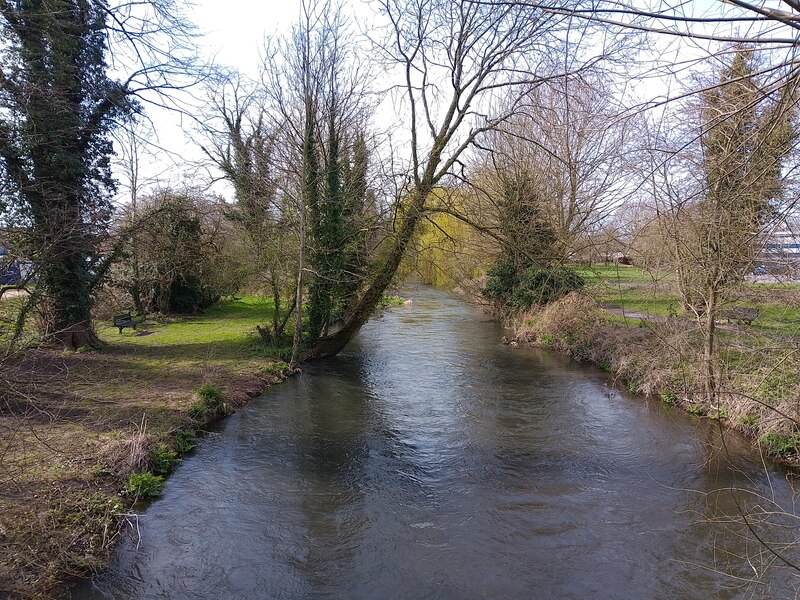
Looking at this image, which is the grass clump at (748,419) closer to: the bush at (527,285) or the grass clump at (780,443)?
the grass clump at (780,443)

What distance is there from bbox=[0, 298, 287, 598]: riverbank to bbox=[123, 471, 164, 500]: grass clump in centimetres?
Result: 2

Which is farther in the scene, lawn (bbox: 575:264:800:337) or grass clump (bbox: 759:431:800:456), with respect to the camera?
lawn (bbox: 575:264:800:337)

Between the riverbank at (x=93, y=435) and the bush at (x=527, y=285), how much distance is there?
9508mm

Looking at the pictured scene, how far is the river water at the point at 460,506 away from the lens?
506cm

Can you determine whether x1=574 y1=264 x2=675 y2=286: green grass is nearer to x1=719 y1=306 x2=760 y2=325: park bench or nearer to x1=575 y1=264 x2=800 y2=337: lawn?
x1=575 y1=264 x2=800 y2=337: lawn

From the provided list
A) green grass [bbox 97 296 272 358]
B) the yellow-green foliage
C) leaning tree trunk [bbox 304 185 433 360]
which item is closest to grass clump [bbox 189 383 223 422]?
green grass [bbox 97 296 272 358]

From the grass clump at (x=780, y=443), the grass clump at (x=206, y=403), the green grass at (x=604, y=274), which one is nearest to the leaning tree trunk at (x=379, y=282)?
the grass clump at (x=206, y=403)

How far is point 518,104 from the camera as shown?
1301 centimetres

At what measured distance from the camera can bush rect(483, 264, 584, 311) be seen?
1681 cm

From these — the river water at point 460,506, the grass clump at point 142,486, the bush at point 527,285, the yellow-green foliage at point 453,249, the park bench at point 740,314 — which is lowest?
the river water at point 460,506

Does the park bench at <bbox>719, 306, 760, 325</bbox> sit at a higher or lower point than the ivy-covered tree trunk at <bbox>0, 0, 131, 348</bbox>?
lower

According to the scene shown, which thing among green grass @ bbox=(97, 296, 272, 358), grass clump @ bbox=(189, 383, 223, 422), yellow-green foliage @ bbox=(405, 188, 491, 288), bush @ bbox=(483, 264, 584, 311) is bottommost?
grass clump @ bbox=(189, 383, 223, 422)

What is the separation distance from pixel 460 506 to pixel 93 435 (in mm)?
5561

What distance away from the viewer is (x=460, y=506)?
21.3 ft
